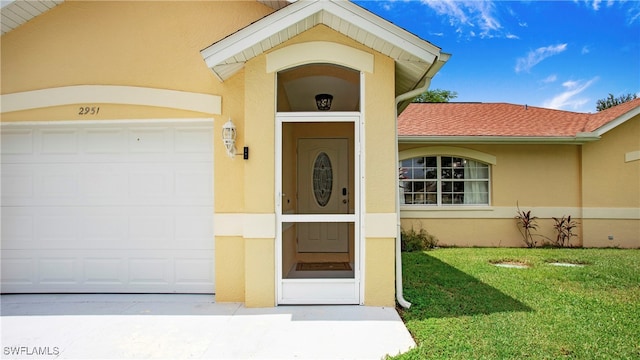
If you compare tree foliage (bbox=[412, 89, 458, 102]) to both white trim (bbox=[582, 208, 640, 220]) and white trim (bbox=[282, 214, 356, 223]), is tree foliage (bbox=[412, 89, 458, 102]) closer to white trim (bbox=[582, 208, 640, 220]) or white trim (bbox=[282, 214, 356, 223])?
white trim (bbox=[582, 208, 640, 220])

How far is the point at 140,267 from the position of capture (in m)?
5.71

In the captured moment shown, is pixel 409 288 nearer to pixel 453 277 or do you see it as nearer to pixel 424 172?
pixel 453 277

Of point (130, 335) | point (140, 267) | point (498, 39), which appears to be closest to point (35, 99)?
point (140, 267)

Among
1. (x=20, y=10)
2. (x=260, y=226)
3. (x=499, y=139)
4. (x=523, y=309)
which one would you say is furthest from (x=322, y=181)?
(x=499, y=139)

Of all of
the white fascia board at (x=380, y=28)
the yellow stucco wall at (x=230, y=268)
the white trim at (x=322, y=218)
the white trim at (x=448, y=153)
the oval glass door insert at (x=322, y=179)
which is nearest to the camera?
the white fascia board at (x=380, y=28)

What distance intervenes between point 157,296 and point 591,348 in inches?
215

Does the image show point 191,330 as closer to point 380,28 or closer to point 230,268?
point 230,268

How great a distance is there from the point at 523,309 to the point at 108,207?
6168mm

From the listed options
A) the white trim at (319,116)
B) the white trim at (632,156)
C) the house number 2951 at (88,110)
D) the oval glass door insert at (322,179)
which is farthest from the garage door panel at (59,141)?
the white trim at (632,156)

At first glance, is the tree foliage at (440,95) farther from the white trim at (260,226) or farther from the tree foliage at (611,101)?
the white trim at (260,226)

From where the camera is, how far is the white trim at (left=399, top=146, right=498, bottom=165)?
10594mm

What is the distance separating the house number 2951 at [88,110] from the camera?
559cm

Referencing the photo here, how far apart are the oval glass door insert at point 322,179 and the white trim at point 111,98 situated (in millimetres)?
2416

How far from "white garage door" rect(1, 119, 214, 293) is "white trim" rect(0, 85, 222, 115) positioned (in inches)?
11.7
